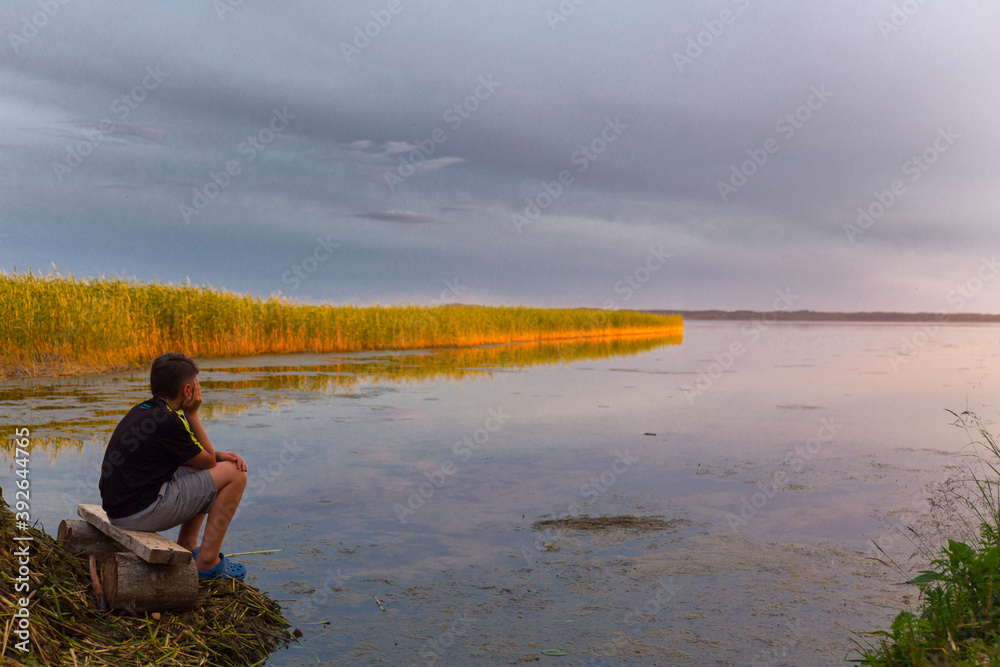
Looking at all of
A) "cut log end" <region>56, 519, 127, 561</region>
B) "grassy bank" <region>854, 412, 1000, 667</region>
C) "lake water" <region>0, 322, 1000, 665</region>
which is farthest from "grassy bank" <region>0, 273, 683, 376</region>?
"grassy bank" <region>854, 412, 1000, 667</region>

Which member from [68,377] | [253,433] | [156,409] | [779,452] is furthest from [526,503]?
[68,377]

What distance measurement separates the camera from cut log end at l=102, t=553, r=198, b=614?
11.2ft

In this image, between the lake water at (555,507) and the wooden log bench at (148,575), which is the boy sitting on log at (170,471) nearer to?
the wooden log bench at (148,575)

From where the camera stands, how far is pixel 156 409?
12.1 ft

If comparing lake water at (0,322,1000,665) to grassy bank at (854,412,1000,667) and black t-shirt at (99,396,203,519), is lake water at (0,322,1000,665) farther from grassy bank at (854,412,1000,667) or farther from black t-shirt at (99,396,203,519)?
black t-shirt at (99,396,203,519)

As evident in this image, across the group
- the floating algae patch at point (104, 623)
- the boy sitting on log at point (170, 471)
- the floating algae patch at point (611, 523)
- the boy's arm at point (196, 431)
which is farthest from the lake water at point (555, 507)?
the boy's arm at point (196, 431)

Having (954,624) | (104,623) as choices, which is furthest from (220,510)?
(954,624)

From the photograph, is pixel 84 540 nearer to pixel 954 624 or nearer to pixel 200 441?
pixel 200 441

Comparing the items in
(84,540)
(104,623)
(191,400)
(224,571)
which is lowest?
(104,623)

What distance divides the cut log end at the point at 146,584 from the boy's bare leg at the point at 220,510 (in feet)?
0.83

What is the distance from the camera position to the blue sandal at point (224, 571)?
12.4 ft

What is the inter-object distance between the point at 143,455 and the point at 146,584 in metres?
0.61

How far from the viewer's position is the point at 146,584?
346cm

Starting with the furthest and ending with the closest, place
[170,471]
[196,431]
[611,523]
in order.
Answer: [611,523]
[196,431]
[170,471]
